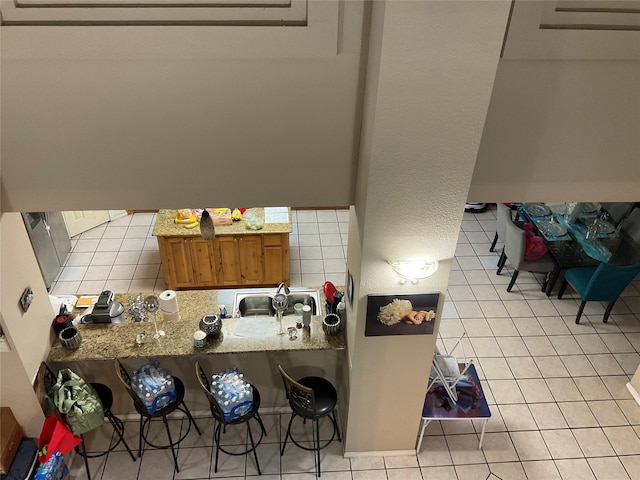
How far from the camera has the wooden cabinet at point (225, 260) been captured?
252 inches

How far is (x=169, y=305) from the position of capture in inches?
184

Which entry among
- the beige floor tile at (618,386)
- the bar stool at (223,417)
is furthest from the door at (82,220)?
the beige floor tile at (618,386)

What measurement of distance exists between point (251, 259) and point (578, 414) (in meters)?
4.19

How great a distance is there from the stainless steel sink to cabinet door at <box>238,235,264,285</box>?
1042 millimetres

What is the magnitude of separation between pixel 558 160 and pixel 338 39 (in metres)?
1.80

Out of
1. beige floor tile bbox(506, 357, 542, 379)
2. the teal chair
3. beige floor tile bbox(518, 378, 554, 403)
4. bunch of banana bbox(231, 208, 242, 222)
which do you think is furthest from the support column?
the teal chair

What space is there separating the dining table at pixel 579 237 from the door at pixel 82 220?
257 inches

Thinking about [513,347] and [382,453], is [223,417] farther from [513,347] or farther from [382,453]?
[513,347]

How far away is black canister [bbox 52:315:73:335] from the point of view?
4.43m

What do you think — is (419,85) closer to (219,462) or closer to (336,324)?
(336,324)

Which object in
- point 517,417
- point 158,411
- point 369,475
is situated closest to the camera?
point 158,411

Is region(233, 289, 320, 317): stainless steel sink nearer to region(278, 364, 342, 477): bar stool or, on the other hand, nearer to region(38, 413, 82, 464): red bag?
region(278, 364, 342, 477): bar stool

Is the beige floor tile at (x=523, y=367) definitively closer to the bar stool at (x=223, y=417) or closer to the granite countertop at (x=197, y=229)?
the bar stool at (x=223, y=417)

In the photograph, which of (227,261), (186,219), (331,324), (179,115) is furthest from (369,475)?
(186,219)
